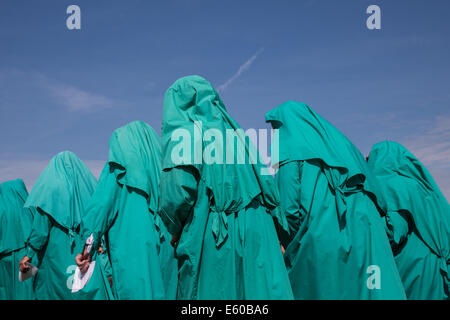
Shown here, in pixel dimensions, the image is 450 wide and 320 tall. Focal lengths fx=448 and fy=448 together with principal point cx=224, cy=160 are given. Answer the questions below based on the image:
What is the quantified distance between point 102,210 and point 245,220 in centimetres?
152

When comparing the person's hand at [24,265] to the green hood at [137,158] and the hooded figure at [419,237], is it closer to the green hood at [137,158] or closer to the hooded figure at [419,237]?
the green hood at [137,158]

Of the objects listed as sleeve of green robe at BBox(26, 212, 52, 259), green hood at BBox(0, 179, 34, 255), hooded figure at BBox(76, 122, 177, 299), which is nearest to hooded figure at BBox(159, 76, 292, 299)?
hooded figure at BBox(76, 122, 177, 299)

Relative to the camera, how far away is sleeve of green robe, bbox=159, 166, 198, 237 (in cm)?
277

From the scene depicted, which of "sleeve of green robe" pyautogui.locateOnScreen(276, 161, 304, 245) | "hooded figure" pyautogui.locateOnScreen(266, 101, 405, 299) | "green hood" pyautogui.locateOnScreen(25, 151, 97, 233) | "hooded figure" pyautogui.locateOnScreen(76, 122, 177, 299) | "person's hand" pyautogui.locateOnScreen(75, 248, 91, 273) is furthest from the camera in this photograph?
"green hood" pyautogui.locateOnScreen(25, 151, 97, 233)

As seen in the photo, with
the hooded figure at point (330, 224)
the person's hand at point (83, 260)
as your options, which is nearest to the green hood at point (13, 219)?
the person's hand at point (83, 260)

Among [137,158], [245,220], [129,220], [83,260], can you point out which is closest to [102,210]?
[129,220]

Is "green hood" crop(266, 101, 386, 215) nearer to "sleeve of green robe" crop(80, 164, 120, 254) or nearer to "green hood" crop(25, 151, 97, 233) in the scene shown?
"sleeve of green robe" crop(80, 164, 120, 254)

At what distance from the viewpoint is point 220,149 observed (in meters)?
2.90

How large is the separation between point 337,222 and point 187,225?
1.24 m

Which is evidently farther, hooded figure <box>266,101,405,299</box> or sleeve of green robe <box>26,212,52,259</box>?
sleeve of green robe <box>26,212,52,259</box>

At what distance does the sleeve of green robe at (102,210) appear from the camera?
3732 millimetres

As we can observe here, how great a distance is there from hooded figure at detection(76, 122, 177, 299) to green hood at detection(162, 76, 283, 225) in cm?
111

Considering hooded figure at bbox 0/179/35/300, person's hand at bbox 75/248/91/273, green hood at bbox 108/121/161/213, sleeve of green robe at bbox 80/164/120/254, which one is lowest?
hooded figure at bbox 0/179/35/300

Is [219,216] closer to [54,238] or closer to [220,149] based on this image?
[220,149]
